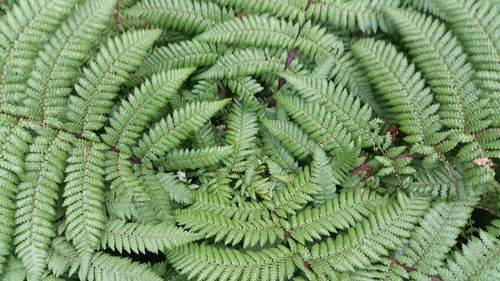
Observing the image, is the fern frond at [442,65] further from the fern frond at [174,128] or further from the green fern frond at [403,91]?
the fern frond at [174,128]

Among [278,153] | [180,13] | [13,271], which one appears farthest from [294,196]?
[13,271]

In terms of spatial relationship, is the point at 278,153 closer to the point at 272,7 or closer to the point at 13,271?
the point at 272,7

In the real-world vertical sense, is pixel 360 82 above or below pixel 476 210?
above

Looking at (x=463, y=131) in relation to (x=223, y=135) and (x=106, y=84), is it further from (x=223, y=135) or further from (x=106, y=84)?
(x=106, y=84)

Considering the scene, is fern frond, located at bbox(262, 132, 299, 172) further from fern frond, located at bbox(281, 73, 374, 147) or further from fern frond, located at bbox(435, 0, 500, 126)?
fern frond, located at bbox(435, 0, 500, 126)

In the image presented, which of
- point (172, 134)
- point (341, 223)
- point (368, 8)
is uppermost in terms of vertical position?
point (368, 8)

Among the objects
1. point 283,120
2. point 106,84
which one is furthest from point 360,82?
point 106,84

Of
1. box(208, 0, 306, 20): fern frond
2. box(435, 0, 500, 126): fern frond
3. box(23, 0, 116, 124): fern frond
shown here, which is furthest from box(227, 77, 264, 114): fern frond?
box(435, 0, 500, 126): fern frond
